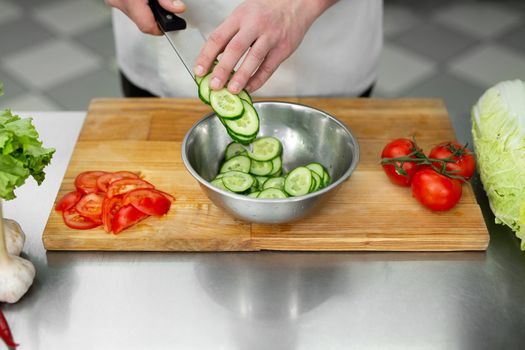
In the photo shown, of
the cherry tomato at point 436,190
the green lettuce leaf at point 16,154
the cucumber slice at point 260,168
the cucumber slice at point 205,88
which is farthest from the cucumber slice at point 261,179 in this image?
the green lettuce leaf at point 16,154

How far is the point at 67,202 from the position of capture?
1479 mm

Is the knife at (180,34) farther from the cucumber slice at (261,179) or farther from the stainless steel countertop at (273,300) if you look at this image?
the stainless steel countertop at (273,300)

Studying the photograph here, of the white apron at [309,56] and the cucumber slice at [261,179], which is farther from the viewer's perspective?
the white apron at [309,56]

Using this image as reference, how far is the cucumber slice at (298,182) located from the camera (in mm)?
1434

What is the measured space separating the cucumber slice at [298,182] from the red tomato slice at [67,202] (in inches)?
18.0

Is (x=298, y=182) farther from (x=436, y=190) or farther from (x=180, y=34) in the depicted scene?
(x=180, y=34)

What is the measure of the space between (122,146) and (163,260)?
0.40m

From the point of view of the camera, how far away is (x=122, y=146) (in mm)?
1694

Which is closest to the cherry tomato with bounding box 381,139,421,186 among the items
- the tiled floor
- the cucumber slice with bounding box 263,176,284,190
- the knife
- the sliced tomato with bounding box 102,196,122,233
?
the cucumber slice with bounding box 263,176,284,190

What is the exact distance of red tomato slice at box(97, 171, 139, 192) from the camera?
152 cm

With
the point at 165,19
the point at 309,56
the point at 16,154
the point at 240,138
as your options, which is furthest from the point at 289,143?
the point at 16,154

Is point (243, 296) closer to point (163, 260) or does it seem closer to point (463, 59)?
point (163, 260)

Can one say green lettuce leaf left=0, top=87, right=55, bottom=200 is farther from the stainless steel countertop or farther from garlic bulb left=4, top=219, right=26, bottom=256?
the stainless steel countertop

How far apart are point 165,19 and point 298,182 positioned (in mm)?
482
